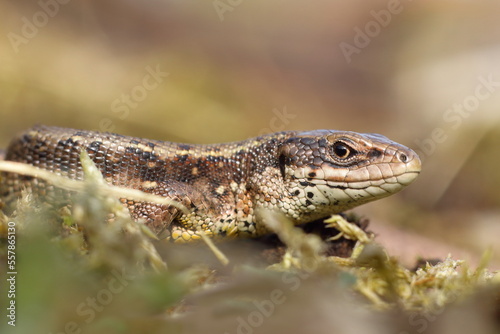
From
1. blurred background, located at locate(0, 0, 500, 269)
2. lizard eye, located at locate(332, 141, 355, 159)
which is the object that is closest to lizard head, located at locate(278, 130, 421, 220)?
lizard eye, located at locate(332, 141, 355, 159)

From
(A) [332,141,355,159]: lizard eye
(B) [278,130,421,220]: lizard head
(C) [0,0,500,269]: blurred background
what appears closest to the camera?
(B) [278,130,421,220]: lizard head

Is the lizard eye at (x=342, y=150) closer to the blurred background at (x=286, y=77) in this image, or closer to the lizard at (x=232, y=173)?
the lizard at (x=232, y=173)

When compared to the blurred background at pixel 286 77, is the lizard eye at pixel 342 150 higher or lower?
lower

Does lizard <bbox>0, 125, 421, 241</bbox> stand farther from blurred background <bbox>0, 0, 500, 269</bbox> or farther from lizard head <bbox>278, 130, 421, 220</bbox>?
blurred background <bbox>0, 0, 500, 269</bbox>

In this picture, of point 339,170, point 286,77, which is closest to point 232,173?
point 339,170

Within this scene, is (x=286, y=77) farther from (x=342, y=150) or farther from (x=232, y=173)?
(x=342, y=150)

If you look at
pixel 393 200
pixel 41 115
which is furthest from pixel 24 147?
pixel 393 200

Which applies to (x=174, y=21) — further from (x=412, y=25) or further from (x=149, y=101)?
(x=412, y=25)

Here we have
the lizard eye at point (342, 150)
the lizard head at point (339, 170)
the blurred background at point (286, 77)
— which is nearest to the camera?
the lizard head at point (339, 170)

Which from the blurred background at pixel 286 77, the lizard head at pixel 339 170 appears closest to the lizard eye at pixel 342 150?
the lizard head at pixel 339 170
